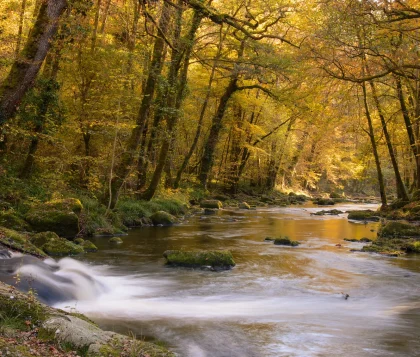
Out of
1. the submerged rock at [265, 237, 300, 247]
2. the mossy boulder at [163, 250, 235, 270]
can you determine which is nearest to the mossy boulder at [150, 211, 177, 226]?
the submerged rock at [265, 237, 300, 247]

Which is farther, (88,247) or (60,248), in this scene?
(88,247)

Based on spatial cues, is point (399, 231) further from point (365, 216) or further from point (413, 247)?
point (365, 216)

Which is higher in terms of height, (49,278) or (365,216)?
(365,216)

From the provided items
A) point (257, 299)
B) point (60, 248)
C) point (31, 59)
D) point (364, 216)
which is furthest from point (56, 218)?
point (364, 216)

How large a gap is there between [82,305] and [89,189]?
968 centimetres

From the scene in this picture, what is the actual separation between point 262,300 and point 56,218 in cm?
696

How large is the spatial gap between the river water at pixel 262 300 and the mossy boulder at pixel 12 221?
6.90ft

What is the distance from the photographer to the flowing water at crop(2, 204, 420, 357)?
5883mm

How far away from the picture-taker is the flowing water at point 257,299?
588 centimetres

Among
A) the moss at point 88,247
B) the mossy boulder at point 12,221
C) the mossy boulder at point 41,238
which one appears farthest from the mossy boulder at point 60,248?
the mossy boulder at point 12,221

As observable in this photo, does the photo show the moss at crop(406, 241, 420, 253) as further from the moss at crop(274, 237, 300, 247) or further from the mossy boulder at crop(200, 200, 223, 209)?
the mossy boulder at crop(200, 200, 223, 209)

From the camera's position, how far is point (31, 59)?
27.9ft

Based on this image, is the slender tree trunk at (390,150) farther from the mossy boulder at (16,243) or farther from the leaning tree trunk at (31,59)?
the mossy boulder at (16,243)

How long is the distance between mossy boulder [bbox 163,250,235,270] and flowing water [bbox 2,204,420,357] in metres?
0.27
